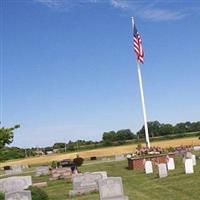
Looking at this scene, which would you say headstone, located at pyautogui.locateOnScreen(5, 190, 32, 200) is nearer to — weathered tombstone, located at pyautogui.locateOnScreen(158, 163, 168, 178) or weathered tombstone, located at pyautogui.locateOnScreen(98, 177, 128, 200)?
weathered tombstone, located at pyautogui.locateOnScreen(98, 177, 128, 200)

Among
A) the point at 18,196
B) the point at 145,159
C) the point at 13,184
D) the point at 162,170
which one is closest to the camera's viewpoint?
the point at 18,196

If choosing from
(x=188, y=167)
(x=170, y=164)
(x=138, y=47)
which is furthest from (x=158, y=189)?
(x=138, y=47)

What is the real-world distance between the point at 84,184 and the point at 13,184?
4.68 m

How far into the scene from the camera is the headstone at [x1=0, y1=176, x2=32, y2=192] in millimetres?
27022

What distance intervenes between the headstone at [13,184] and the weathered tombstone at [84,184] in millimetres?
3205

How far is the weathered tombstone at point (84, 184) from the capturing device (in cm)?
2494

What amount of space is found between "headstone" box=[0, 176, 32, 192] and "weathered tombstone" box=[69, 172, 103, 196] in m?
3.20

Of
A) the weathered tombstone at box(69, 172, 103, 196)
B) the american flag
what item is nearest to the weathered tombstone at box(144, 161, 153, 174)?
the weathered tombstone at box(69, 172, 103, 196)

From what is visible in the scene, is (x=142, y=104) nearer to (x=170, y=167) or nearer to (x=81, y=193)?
(x=170, y=167)

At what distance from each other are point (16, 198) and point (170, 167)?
1633 cm

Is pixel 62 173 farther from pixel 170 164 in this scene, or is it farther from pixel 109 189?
pixel 109 189

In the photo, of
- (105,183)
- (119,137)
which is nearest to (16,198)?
(105,183)

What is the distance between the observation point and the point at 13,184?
90.7ft

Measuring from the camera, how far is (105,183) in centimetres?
1925
